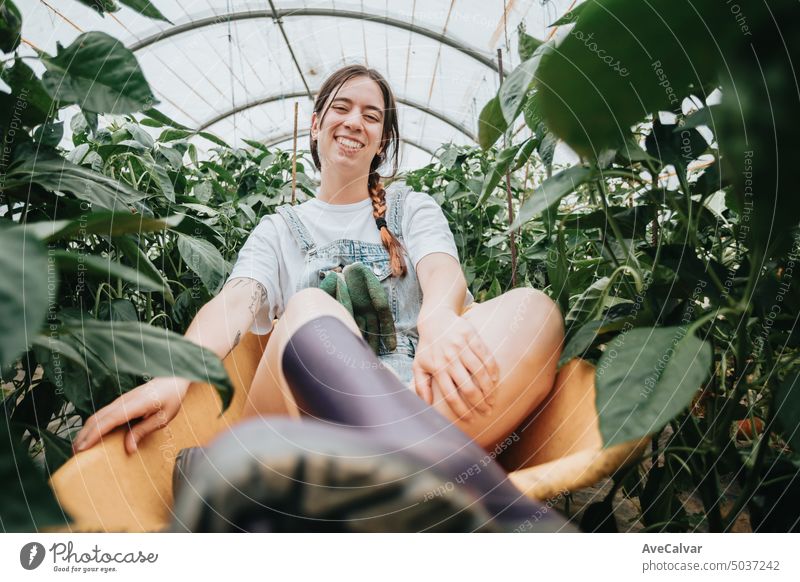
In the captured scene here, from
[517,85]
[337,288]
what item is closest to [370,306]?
[337,288]

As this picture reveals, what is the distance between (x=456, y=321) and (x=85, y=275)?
0.32m

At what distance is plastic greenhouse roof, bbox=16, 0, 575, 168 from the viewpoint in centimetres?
51

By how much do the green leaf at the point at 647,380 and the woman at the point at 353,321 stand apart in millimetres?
111

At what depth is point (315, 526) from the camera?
383 mm

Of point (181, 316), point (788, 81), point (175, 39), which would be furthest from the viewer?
point (181, 316)

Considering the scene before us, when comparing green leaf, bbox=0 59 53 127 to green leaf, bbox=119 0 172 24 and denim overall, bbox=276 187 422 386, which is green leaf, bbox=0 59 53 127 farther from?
denim overall, bbox=276 187 422 386

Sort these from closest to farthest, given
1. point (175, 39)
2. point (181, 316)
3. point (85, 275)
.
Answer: point (85, 275), point (175, 39), point (181, 316)

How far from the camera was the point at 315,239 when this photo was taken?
1.98 ft

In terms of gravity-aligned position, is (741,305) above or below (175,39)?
below

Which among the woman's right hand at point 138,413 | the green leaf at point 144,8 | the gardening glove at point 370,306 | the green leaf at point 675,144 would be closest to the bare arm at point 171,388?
the woman's right hand at point 138,413

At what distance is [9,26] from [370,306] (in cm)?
35

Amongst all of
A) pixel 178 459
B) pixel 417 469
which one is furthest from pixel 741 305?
pixel 178 459

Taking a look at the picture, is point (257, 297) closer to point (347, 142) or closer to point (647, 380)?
point (347, 142)

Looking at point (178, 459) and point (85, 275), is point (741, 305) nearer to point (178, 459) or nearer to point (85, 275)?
point (178, 459)
